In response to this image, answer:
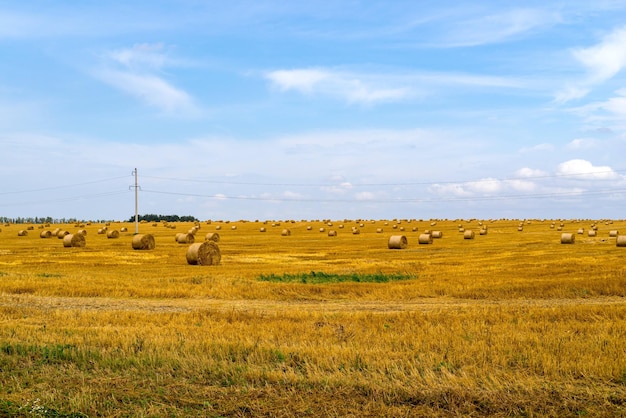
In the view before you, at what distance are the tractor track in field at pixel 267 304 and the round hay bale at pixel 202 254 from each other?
1573 cm

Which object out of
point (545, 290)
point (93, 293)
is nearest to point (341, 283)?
point (545, 290)

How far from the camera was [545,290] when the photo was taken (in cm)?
2366

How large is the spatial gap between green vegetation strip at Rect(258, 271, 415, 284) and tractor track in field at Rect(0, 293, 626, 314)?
219 inches

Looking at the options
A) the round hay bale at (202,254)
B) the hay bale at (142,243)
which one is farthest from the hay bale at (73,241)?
the round hay bale at (202,254)

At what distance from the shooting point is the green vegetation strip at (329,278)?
28.2 metres

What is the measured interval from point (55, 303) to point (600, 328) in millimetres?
16843

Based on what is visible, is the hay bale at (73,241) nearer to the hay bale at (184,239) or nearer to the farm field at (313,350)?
the hay bale at (184,239)

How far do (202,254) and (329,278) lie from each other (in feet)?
40.7

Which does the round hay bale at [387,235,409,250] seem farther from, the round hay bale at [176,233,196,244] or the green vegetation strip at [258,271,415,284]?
the green vegetation strip at [258,271,415,284]

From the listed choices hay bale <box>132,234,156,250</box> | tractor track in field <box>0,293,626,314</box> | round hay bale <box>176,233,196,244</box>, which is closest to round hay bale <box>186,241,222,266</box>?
tractor track in field <box>0,293,626,314</box>

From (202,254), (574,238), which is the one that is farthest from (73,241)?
(574,238)

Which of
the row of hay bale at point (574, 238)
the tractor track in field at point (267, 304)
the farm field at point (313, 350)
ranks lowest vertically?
the tractor track in field at point (267, 304)

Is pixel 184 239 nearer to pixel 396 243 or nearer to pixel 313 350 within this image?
pixel 396 243

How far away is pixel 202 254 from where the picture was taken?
38.7 meters
